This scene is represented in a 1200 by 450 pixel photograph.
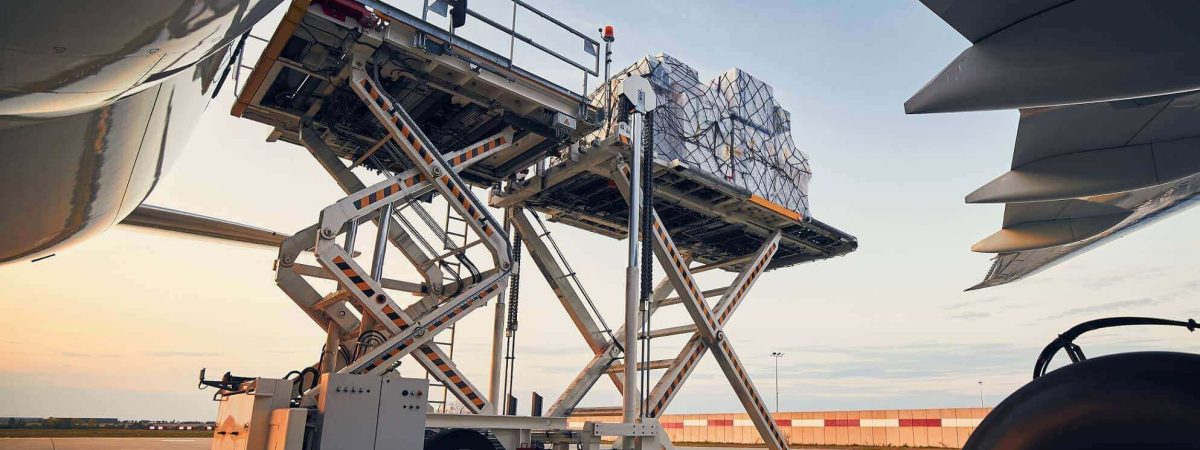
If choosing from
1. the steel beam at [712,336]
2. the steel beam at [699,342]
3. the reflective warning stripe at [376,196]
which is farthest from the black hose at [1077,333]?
the steel beam at [712,336]

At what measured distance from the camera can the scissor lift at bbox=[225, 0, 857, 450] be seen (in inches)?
362

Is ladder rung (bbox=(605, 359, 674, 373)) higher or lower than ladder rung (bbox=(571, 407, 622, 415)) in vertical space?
higher

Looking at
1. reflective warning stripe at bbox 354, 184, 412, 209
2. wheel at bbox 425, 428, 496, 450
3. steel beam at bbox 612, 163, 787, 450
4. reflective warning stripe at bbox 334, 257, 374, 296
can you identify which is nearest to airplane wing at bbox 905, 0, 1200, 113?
wheel at bbox 425, 428, 496, 450

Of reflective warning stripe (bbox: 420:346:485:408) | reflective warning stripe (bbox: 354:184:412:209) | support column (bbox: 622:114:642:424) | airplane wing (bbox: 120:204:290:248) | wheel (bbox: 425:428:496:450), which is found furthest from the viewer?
support column (bbox: 622:114:642:424)

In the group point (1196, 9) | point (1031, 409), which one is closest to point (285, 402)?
point (1031, 409)

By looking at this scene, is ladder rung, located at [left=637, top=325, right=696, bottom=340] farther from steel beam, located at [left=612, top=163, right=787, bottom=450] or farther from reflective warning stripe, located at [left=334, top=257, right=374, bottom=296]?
reflective warning stripe, located at [left=334, top=257, right=374, bottom=296]

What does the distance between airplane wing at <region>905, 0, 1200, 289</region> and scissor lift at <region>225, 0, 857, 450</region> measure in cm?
599

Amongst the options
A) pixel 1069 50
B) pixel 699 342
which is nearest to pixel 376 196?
pixel 699 342

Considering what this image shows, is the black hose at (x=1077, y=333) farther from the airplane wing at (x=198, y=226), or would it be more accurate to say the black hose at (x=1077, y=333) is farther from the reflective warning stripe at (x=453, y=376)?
the airplane wing at (x=198, y=226)

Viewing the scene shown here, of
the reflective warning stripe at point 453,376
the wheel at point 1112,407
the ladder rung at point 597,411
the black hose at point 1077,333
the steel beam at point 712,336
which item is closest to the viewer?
the wheel at point 1112,407

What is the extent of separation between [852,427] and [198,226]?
35394 mm

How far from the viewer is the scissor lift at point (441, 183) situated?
9.20 metres

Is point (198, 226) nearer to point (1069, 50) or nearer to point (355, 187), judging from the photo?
point (355, 187)

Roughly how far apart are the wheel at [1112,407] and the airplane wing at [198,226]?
8082mm
